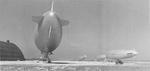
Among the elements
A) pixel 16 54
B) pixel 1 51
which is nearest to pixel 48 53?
pixel 1 51

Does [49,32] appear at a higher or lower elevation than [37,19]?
lower

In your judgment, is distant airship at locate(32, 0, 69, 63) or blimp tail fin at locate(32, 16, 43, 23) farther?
blimp tail fin at locate(32, 16, 43, 23)

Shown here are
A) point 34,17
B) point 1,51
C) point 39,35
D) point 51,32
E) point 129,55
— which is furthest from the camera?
point 129,55

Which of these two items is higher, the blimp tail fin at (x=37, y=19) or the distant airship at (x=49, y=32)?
the blimp tail fin at (x=37, y=19)

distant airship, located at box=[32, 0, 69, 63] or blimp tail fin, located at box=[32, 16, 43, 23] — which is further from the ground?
blimp tail fin, located at box=[32, 16, 43, 23]

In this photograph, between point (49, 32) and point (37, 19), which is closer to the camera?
point (49, 32)

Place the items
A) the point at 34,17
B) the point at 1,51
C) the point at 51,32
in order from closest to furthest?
the point at 51,32
the point at 34,17
the point at 1,51

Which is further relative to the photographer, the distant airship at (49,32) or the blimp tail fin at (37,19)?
the blimp tail fin at (37,19)

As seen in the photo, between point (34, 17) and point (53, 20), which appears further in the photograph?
point (34, 17)

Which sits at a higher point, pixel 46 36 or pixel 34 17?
pixel 34 17

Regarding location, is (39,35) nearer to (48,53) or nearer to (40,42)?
(40,42)

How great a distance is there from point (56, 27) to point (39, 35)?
251 cm

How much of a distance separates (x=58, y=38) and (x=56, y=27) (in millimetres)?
1428

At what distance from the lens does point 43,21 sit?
1009 inches
